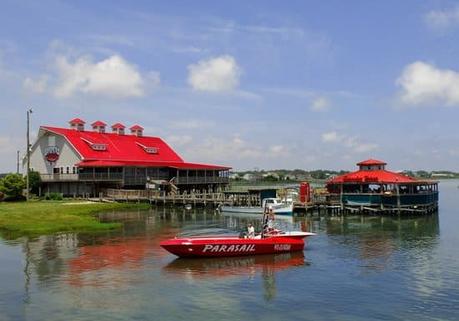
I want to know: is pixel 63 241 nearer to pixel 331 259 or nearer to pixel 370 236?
pixel 331 259

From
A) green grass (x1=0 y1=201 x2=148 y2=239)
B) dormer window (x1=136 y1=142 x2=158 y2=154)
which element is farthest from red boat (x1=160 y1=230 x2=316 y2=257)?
dormer window (x1=136 y1=142 x2=158 y2=154)

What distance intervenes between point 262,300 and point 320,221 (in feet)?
119

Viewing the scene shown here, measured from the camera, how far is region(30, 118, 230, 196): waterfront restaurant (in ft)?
264

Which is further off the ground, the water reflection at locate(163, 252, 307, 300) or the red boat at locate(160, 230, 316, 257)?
the red boat at locate(160, 230, 316, 257)

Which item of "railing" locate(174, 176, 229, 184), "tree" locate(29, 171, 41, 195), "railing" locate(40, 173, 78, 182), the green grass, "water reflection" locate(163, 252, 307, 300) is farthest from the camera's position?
"railing" locate(174, 176, 229, 184)

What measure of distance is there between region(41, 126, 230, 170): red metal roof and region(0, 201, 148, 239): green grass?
19.2m

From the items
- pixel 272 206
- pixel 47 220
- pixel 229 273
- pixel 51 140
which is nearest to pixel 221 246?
pixel 229 273

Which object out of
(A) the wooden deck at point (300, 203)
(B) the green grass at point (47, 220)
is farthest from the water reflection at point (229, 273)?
(A) the wooden deck at point (300, 203)

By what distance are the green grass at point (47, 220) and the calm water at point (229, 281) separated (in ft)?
12.8

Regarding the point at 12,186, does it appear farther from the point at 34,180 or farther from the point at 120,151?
the point at 120,151

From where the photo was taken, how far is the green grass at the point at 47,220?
150 feet

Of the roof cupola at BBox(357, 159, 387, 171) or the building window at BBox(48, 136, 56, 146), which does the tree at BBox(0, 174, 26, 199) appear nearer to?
the building window at BBox(48, 136, 56, 146)

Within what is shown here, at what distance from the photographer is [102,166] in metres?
79.4

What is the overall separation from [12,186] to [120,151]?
2175 centimetres
